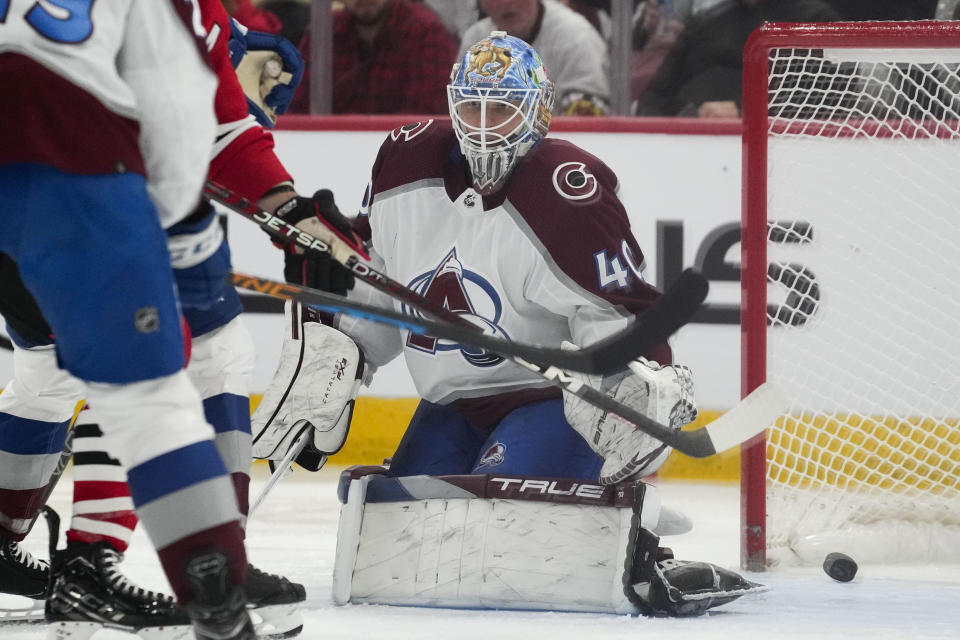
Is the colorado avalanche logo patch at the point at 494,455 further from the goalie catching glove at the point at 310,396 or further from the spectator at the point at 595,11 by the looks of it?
the spectator at the point at 595,11

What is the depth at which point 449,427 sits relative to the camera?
2.50m

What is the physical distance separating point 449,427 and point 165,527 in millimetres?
1091

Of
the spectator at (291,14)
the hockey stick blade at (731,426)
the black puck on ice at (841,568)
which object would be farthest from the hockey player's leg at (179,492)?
the spectator at (291,14)

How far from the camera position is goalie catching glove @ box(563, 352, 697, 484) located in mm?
2176

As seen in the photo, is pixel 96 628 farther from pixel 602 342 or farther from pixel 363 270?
pixel 602 342

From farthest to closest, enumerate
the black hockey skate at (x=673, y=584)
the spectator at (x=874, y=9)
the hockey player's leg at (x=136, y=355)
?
1. the spectator at (x=874, y=9)
2. the black hockey skate at (x=673, y=584)
3. the hockey player's leg at (x=136, y=355)

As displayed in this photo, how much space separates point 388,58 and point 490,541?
7.95 feet

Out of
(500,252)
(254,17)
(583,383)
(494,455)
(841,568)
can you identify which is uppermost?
(254,17)

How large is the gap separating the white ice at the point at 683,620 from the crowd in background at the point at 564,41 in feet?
5.10

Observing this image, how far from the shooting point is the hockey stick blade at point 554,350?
1778 mm

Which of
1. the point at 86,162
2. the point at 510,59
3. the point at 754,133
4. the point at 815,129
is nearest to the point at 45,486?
the point at 86,162

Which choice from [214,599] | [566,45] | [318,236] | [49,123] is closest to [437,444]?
[318,236]

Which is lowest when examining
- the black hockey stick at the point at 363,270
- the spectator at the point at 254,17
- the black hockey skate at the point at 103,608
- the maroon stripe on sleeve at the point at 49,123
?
the black hockey skate at the point at 103,608

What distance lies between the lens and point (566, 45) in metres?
4.20
